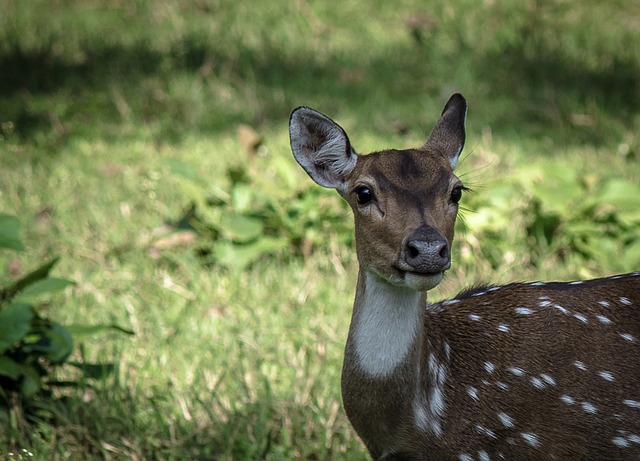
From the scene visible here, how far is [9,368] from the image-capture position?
3494 millimetres

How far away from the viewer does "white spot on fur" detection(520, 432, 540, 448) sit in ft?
9.53

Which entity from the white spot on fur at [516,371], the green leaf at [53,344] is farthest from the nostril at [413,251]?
the green leaf at [53,344]

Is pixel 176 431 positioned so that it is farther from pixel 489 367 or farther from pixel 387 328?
pixel 489 367

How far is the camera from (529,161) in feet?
20.5

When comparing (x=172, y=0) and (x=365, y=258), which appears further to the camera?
(x=172, y=0)

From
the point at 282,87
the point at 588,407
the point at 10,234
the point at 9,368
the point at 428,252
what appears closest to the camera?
the point at 428,252

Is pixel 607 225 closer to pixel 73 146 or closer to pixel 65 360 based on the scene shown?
pixel 65 360

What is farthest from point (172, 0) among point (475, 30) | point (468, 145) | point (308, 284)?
point (308, 284)

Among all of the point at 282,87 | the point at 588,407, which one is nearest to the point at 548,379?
the point at 588,407

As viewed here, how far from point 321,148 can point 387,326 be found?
592mm

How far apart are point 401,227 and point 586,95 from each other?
15.6 feet

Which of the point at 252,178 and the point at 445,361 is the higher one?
the point at 445,361

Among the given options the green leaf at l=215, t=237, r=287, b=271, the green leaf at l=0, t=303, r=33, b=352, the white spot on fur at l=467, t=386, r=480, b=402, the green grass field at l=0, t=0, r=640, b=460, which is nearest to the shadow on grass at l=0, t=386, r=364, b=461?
the green grass field at l=0, t=0, r=640, b=460

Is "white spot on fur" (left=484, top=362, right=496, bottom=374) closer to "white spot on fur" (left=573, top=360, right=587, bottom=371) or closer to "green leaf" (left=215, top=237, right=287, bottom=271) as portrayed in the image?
"white spot on fur" (left=573, top=360, right=587, bottom=371)
